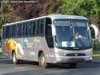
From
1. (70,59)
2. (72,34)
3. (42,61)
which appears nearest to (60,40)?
(72,34)

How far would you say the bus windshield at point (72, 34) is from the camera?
59.4ft

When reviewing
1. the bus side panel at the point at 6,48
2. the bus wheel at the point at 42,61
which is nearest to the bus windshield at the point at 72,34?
the bus wheel at the point at 42,61

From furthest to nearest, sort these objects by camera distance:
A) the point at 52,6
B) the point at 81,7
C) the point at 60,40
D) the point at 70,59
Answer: the point at 52,6 < the point at 81,7 < the point at 60,40 < the point at 70,59

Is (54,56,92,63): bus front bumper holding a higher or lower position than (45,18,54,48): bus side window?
lower

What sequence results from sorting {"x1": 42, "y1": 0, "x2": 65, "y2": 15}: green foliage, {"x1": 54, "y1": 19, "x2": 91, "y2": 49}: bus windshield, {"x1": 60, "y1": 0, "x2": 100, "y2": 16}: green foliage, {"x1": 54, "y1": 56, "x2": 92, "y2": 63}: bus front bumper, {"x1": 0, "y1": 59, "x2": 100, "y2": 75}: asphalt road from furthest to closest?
{"x1": 42, "y1": 0, "x2": 65, "y2": 15}: green foliage → {"x1": 60, "y1": 0, "x2": 100, "y2": 16}: green foliage → {"x1": 54, "y1": 19, "x2": 91, "y2": 49}: bus windshield → {"x1": 54, "y1": 56, "x2": 92, "y2": 63}: bus front bumper → {"x1": 0, "y1": 59, "x2": 100, "y2": 75}: asphalt road

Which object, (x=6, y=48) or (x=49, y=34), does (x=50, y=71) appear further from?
(x=6, y=48)

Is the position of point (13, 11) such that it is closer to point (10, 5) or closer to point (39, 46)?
point (10, 5)

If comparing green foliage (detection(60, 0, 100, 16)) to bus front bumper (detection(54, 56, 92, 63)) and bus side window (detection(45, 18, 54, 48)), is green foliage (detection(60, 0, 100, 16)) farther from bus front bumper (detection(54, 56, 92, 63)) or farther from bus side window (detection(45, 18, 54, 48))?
bus front bumper (detection(54, 56, 92, 63))

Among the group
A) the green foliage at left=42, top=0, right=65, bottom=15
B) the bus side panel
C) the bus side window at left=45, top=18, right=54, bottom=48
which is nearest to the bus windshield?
the bus side window at left=45, top=18, right=54, bottom=48

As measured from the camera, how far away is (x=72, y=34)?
18375mm

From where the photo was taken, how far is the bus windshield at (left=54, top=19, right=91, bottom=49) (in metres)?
18.1

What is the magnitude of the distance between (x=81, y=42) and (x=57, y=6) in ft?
67.0

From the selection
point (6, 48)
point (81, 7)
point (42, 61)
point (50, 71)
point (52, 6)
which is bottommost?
point (50, 71)

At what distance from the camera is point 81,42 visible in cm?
1842
